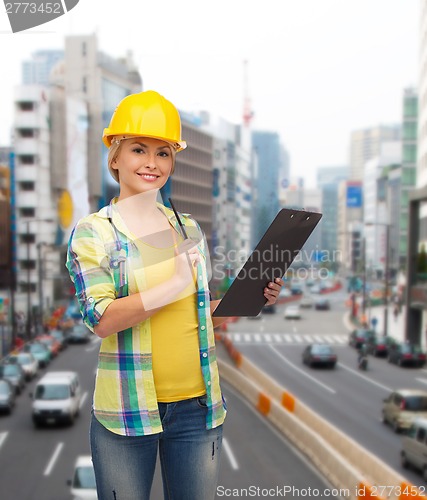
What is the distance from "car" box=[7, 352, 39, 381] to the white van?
24.1ft

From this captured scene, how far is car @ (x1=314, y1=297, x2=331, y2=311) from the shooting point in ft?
219

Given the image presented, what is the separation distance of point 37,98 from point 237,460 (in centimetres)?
3746

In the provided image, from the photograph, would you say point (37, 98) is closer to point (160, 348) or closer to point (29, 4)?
point (29, 4)

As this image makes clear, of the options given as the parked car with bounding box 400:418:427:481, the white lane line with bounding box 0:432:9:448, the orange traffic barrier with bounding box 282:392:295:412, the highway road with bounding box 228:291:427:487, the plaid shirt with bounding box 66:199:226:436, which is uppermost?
the plaid shirt with bounding box 66:199:226:436

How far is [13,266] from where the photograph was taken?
4653 centimetres

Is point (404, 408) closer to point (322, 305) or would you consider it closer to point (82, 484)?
point (82, 484)

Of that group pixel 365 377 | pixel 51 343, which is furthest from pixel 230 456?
pixel 51 343

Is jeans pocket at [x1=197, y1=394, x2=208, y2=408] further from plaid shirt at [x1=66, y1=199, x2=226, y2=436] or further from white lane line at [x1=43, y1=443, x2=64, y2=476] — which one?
white lane line at [x1=43, y1=443, x2=64, y2=476]

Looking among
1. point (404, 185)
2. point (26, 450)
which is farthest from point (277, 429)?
point (404, 185)

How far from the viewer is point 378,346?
134 feet

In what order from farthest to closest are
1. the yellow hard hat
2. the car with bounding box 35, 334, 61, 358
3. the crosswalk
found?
1. the crosswalk
2. the car with bounding box 35, 334, 61, 358
3. the yellow hard hat

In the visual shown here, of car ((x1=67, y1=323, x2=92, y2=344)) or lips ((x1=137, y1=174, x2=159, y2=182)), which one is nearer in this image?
lips ((x1=137, y1=174, x2=159, y2=182))

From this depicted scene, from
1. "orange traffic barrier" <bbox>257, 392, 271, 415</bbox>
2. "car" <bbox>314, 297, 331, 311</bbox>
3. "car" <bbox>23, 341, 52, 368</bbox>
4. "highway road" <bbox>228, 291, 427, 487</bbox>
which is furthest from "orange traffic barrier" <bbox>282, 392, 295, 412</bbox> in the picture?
"car" <bbox>314, 297, 331, 311</bbox>

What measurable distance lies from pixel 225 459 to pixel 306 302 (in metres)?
53.1
